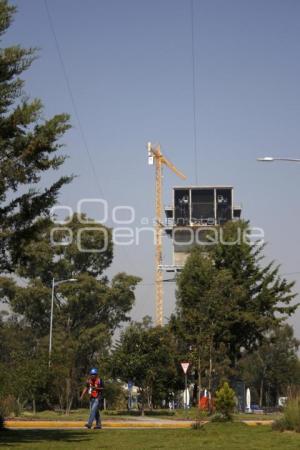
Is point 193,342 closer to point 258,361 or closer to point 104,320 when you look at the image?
point 104,320

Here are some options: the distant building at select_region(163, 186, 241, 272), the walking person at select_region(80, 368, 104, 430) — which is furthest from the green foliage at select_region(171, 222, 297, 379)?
the distant building at select_region(163, 186, 241, 272)

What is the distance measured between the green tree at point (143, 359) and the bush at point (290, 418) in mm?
22916

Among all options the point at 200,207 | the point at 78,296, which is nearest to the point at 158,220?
the point at 200,207

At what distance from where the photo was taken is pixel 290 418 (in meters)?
16.3

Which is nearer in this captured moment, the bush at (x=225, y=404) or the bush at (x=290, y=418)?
the bush at (x=290, y=418)

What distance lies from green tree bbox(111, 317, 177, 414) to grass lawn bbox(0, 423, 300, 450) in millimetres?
22694

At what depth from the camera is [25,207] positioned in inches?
605

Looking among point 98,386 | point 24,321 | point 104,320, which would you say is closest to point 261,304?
point 104,320

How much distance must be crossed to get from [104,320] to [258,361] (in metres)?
33.5

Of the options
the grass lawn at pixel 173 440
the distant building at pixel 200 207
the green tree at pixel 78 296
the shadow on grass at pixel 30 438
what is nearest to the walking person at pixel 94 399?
the grass lawn at pixel 173 440

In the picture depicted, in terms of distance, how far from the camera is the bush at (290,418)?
16.1 meters

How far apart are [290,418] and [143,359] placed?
23835mm

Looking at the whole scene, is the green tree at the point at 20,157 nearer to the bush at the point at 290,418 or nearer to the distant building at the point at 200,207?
the bush at the point at 290,418

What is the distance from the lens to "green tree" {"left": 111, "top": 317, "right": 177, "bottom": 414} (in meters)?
39.8
